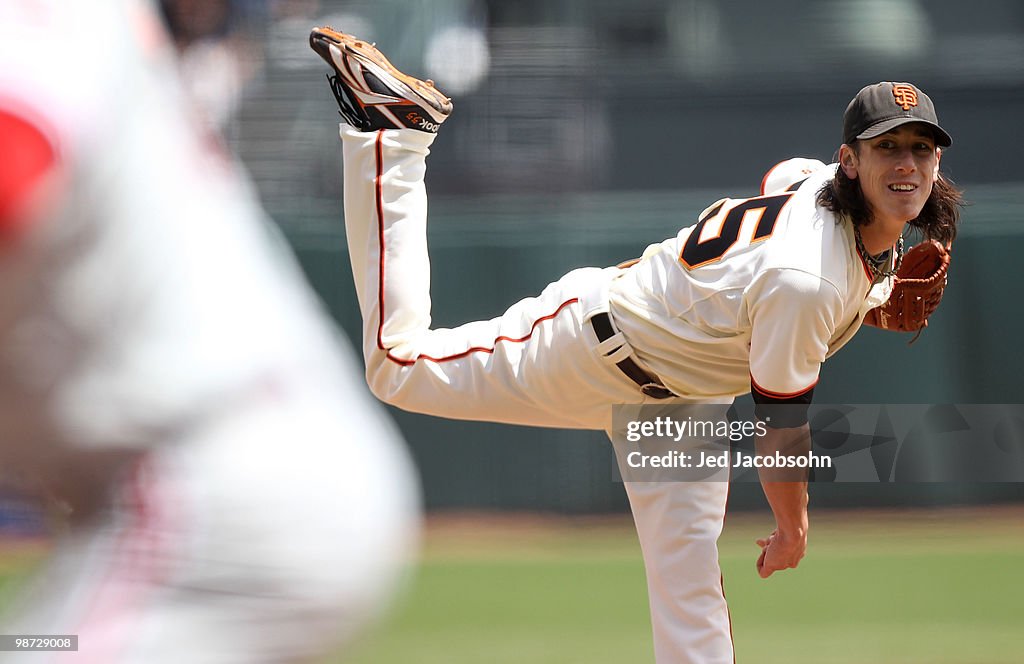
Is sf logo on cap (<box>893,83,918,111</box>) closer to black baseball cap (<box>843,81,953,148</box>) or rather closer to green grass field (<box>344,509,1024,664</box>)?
black baseball cap (<box>843,81,953,148</box>)

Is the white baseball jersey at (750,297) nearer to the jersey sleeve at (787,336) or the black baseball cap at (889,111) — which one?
the jersey sleeve at (787,336)

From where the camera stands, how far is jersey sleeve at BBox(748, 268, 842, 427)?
3100mm

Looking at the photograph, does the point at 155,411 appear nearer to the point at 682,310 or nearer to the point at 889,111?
the point at 682,310

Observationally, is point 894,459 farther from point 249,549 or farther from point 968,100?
point 249,549

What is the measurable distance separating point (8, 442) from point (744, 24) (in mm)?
9285

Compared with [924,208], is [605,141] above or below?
below

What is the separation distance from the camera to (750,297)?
320cm

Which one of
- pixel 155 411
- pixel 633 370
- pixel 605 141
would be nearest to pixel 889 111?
pixel 633 370

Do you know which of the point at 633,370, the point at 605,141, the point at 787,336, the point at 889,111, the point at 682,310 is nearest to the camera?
the point at 787,336

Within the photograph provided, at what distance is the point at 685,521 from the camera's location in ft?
11.1

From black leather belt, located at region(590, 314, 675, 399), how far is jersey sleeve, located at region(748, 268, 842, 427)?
0.39 meters

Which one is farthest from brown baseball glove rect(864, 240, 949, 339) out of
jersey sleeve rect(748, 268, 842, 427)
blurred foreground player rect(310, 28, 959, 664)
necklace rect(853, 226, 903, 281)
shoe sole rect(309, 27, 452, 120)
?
shoe sole rect(309, 27, 452, 120)

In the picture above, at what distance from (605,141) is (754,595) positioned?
401cm

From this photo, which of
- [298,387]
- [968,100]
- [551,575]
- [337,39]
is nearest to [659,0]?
[968,100]
